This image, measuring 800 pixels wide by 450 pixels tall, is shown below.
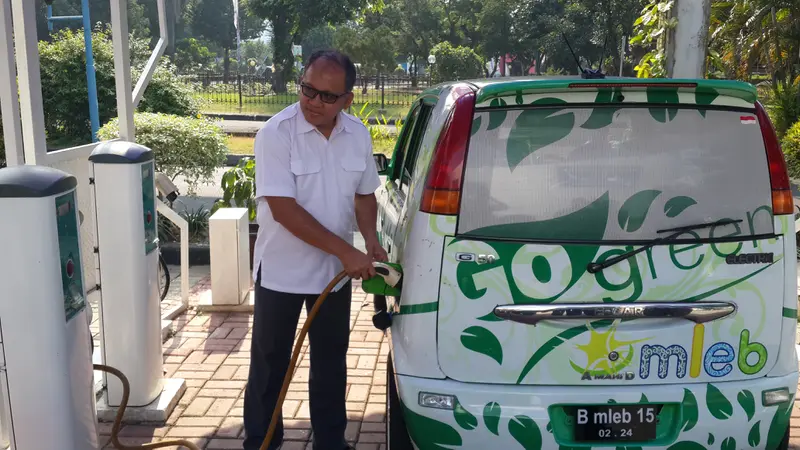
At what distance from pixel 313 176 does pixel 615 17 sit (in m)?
33.0

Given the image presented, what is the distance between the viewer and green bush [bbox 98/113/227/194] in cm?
816

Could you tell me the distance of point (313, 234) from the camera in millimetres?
3039

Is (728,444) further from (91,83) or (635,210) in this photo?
(91,83)

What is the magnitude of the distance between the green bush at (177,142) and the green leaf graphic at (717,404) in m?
6.57

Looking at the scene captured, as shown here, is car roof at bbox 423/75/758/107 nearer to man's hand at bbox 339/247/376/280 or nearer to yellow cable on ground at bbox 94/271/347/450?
man's hand at bbox 339/247/376/280

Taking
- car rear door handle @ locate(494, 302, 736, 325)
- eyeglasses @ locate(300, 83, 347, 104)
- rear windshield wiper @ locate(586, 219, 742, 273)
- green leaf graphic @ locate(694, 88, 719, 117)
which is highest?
green leaf graphic @ locate(694, 88, 719, 117)

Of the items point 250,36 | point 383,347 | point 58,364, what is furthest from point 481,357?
point 250,36

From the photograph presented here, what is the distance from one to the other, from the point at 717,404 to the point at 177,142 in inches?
261

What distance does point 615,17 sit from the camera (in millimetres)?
33469

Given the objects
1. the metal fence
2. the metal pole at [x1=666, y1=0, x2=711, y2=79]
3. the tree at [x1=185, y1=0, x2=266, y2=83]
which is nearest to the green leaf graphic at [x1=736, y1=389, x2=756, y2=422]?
the metal pole at [x1=666, y1=0, x2=711, y2=79]

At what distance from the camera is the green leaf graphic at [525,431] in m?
2.79

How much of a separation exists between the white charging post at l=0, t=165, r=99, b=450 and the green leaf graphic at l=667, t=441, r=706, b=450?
227cm

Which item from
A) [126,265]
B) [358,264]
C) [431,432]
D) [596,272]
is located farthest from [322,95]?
[126,265]

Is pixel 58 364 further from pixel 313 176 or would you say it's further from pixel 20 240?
pixel 313 176
